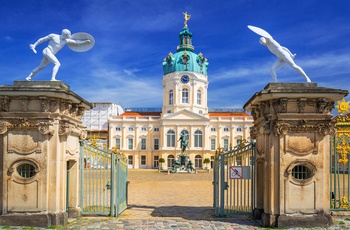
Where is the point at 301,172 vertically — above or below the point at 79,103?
below

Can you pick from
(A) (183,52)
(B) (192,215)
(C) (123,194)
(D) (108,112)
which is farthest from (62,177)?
(D) (108,112)

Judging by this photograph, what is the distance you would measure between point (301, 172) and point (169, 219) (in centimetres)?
356

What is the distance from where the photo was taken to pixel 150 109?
6812 cm

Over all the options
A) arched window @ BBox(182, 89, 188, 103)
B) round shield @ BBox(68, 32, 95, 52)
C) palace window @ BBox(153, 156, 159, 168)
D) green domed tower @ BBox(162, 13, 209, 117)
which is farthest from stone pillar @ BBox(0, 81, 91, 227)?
arched window @ BBox(182, 89, 188, 103)

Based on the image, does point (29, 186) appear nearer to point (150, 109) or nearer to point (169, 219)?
point (169, 219)

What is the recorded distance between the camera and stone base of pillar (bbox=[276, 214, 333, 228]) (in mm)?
8664

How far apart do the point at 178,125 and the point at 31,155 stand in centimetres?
4864

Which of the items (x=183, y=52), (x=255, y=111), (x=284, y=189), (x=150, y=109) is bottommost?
(x=284, y=189)

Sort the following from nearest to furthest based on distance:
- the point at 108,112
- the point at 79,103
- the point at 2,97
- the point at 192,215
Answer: the point at 2,97 → the point at 79,103 → the point at 192,215 → the point at 108,112

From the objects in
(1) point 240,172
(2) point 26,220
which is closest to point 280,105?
(1) point 240,172

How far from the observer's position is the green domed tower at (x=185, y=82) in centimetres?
5912

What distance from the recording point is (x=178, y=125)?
57.1 meters

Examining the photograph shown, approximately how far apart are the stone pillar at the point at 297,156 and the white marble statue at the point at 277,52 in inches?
18.4

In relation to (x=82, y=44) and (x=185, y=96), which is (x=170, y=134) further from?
(x=82, y=44)
